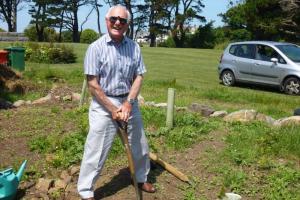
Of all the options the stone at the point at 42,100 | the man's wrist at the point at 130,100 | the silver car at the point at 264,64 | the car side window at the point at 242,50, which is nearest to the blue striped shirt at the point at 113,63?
the man's wrist at the point at 130,100

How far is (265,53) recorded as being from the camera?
51.9 ft

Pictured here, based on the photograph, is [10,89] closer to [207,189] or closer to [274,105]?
[274,105]

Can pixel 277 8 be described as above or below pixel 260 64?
above

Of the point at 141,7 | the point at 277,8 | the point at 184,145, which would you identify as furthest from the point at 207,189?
the point at 141,7

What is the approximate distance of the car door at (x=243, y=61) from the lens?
52.9 ft

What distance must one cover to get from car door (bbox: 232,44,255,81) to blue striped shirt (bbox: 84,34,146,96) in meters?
11.6

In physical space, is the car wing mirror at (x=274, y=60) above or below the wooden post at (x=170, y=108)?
above

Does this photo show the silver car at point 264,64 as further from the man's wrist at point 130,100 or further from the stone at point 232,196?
the man's wrist at point 130,100

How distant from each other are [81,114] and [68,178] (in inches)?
105

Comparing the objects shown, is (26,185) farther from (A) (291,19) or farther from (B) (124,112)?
(A) (291,19)

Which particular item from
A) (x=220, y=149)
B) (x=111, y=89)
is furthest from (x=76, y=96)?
(x=111, y=89)

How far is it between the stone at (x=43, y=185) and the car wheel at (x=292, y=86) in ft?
34.2

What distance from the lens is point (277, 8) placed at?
36281 mm

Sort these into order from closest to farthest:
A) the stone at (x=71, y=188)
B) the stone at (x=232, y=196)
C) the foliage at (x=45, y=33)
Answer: the stone at (x=232, y=196)
the stone at (x=71, y=188)
the foliage at (x=45, y=33)
